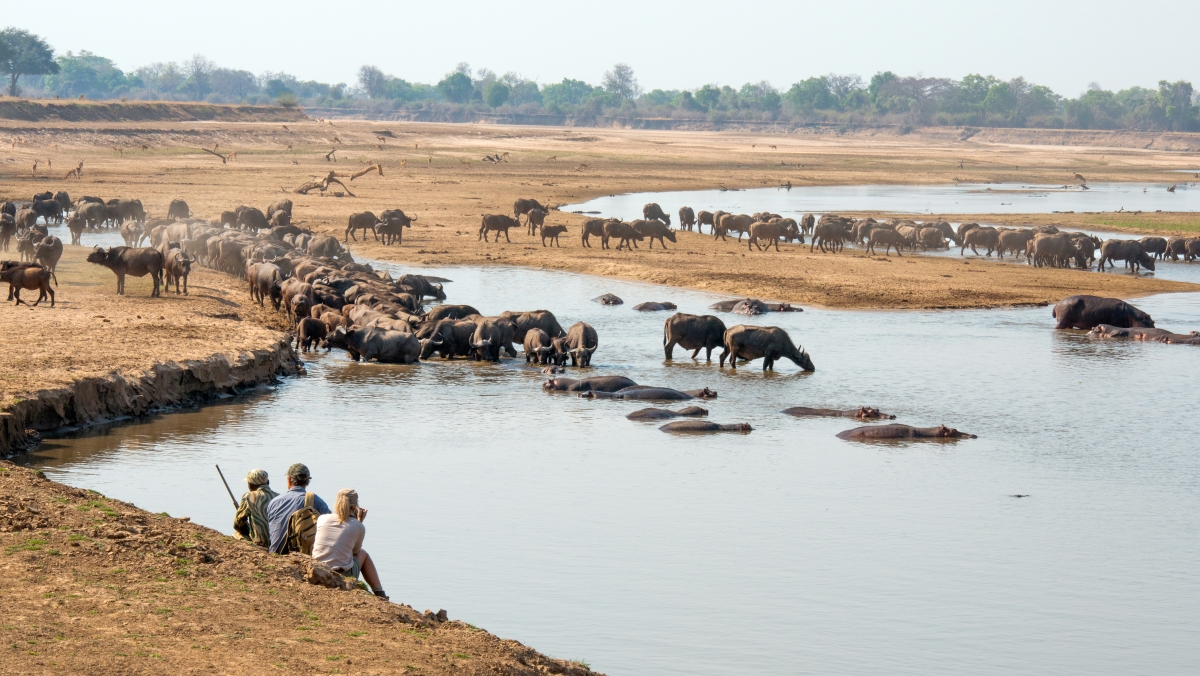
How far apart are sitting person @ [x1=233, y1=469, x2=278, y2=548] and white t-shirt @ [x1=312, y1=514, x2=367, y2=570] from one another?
1007mm

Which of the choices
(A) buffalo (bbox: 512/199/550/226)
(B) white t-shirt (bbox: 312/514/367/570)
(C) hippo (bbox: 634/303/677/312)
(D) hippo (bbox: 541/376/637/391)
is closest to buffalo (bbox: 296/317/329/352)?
(D) hippo (bbox: 541/376/637/391)

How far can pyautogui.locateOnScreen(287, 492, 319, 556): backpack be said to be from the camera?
31.0ft

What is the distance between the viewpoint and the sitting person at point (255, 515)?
32.0 ft

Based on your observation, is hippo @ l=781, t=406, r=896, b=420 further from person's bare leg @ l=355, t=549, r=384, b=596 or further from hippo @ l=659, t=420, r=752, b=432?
person's bare leg @ l=355, t=549, r=384, b=596

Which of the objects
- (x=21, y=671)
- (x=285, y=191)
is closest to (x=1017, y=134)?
(x=285, y=191)

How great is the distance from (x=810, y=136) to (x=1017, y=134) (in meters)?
25.8

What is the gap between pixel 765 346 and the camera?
816 inches

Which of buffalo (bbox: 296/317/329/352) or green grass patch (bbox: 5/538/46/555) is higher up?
green grass patch (bbox: 5/538/46/555)

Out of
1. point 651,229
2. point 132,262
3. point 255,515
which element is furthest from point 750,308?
point 255,515

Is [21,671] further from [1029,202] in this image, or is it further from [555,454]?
[1029,202]

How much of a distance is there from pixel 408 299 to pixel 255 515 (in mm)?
14415

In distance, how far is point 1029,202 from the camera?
215 feet

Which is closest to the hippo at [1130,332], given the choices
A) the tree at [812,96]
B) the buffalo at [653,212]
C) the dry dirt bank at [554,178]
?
the dry dirt bank at [554,178]

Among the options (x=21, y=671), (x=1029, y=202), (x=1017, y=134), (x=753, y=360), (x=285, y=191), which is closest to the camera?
(x=21, y=671)
